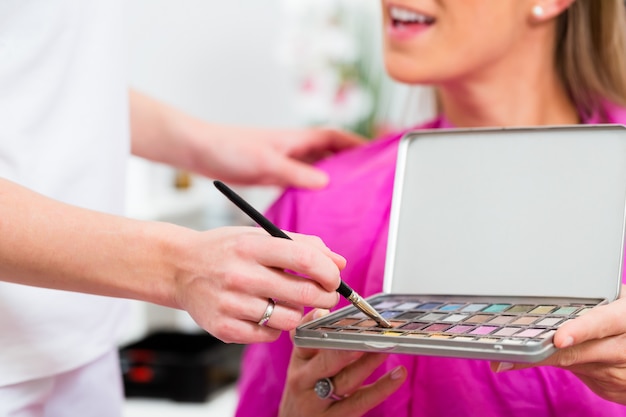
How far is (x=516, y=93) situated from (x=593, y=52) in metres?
0.12

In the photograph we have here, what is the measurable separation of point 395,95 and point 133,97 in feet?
4.78

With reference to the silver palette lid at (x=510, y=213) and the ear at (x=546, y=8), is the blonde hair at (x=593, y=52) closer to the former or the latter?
the ear at (x=546, y=8)

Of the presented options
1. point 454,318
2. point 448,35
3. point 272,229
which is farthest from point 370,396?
point 448,35

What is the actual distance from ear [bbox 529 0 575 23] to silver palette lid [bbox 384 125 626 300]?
0.27 metres

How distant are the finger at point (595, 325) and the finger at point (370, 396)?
0.71 feet

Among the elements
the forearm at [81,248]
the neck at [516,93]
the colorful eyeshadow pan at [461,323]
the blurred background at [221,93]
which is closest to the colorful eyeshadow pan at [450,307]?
the colorful eyeshadow pan at [461,323]

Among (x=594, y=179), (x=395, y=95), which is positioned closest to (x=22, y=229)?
(x=594, y=179)

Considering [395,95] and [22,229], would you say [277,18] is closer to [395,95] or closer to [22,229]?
[395,95]

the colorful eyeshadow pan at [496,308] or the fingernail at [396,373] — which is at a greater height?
the colorful eyeshadow pan at [496,308]

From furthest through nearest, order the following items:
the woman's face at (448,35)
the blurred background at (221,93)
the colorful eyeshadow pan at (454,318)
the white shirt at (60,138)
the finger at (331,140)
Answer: the blurred background at (221,93) < the finger at (331,140) < the woman's face at (448,35) < the white shirt at (60,138) < the colorful eyeshadow pan at (454,318)

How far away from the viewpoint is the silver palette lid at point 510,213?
878 mm

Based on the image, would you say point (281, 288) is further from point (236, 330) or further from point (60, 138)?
point (60, 138)

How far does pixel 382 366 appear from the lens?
3.41 ft

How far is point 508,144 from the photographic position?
951 mm
